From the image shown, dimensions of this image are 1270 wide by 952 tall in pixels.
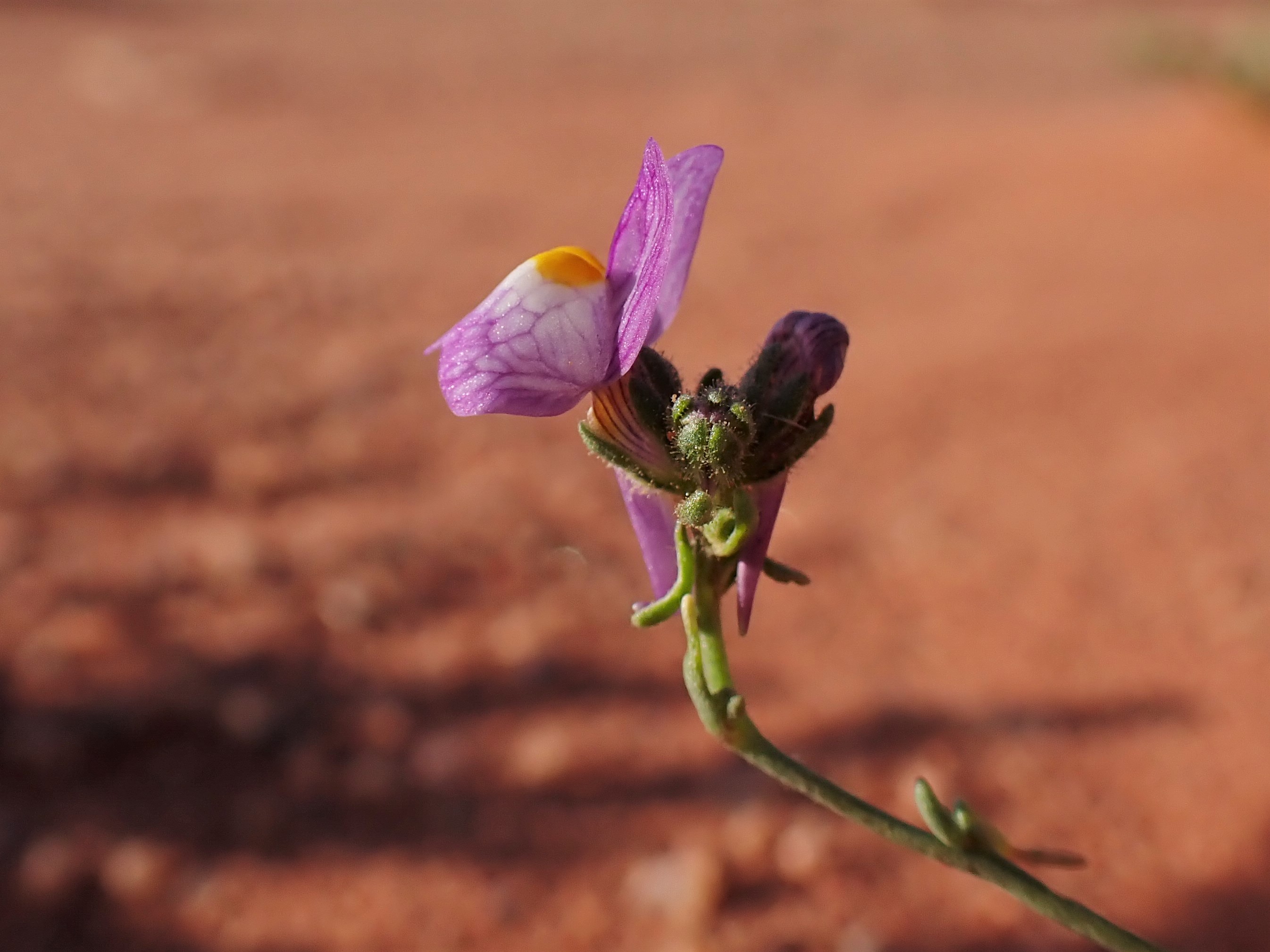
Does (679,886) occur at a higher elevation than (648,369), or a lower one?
lower

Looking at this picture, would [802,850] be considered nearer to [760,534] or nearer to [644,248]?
[760,534]

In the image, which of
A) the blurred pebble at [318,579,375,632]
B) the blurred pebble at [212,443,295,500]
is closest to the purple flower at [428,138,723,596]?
the blurred pebble at [318,579,375,632]

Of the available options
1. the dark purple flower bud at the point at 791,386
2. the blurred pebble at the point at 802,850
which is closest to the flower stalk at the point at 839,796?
the dark purple flower bud at the point at 791,386

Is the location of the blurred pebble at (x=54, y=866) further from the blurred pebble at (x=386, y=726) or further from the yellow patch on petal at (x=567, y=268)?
the yellow patch on petal at (x=567, y=268)

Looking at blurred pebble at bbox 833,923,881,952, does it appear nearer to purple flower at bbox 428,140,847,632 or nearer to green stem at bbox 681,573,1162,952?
green stem at bbox 681,573,1162,952

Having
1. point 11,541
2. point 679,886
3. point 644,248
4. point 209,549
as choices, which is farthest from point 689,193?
point 11,541

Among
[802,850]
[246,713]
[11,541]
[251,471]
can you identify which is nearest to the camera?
[802,850]

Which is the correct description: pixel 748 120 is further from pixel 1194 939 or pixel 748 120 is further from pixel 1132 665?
pixel 1194 939
